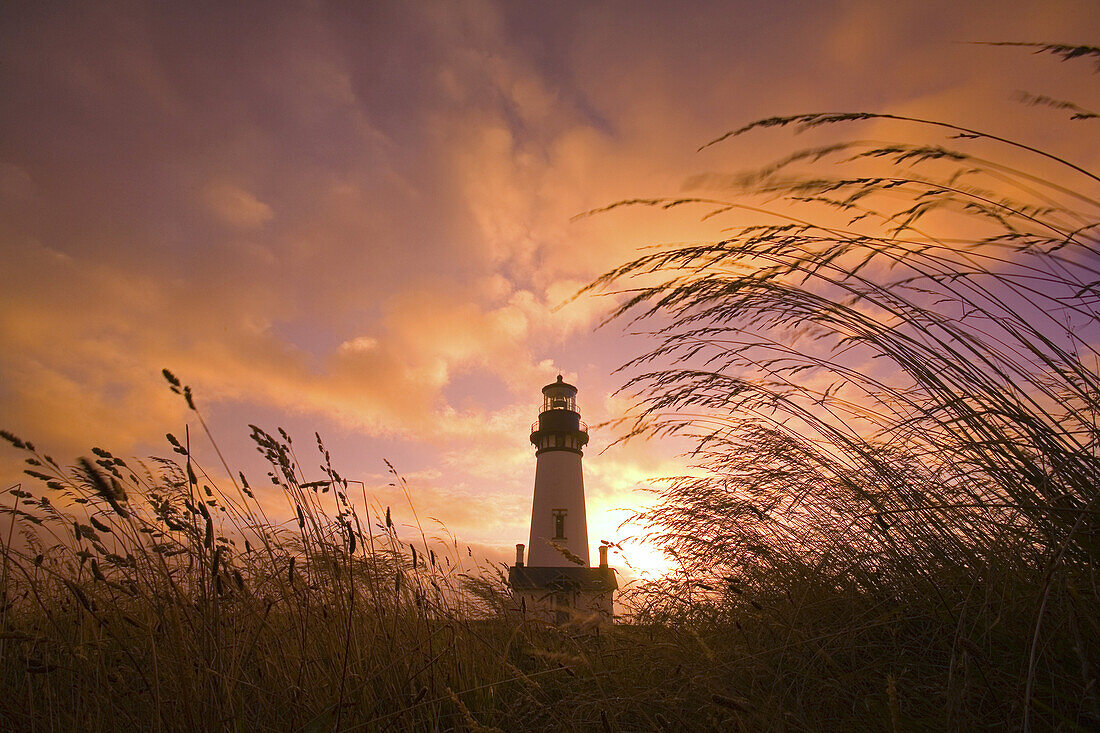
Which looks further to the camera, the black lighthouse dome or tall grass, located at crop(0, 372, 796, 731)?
the black lighthouse dome

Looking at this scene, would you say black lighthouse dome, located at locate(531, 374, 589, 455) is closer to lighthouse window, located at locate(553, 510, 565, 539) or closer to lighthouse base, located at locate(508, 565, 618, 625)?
lighthouse window, located at locate(553, 510, 565, 539)

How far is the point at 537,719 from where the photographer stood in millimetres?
1983

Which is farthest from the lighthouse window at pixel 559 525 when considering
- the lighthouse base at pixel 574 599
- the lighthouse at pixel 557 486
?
the lighthouse base at pixel 574 599

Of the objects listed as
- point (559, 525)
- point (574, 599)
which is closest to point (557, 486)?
point (559, 525)

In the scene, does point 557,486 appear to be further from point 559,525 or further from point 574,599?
point 574,599

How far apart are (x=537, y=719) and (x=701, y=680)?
0.64 m

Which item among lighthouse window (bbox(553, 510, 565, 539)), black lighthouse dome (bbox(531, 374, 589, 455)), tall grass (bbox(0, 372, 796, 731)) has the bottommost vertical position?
tall grass (bbox(0, 372, 796, 731))

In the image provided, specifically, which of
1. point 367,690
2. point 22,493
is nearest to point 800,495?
point 367,690

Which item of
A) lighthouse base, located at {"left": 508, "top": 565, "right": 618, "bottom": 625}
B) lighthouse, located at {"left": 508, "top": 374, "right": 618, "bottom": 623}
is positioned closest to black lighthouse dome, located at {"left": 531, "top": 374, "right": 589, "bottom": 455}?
lighthouse, located at {"left": 508, "top": 374, "right": 618, "bottom": 623}

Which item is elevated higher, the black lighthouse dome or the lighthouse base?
the black lighthouse dome

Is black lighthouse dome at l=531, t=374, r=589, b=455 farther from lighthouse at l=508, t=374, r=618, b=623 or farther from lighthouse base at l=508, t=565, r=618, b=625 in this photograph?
lighthouse base at l=508, t=565, r=618, b=625

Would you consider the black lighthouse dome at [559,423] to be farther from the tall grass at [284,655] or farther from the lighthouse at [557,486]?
the tall grass at [284,655]

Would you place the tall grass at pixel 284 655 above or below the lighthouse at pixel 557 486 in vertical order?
below

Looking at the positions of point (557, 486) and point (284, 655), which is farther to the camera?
point (557, 486)
